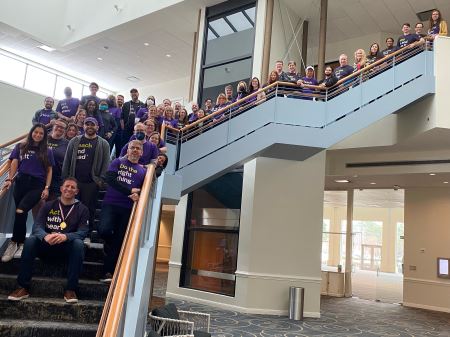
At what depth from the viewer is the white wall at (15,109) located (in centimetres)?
1339

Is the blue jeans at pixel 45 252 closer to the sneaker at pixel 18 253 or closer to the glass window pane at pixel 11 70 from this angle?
the sneaker at pixel 18 253

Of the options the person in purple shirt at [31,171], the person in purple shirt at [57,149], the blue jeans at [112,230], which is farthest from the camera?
the person in purple shirt at [57,149]

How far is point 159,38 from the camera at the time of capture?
13.7 metres

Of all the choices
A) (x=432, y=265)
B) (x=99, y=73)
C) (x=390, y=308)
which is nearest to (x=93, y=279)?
(x=390, y=308)

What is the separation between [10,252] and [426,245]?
11845 millimetres

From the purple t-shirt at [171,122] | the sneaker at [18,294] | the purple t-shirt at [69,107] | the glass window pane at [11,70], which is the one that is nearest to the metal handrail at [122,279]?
the sneaker at [18,294]

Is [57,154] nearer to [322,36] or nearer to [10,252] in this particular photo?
[10,252]

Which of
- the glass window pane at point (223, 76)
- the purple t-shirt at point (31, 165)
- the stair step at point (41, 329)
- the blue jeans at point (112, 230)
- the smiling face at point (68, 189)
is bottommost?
the stair step at point (41, 329)

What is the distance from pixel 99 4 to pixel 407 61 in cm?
985

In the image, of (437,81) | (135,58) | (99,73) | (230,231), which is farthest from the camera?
(99,73)

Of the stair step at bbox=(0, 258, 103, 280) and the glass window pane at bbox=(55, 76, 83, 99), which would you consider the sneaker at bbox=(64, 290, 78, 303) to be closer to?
the stair step at bbox=(0, 258, 103, 280)

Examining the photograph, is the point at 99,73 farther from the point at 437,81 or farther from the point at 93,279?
the point at 93,279

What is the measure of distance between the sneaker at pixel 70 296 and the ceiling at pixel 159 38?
9178 millimetres

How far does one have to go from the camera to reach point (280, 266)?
921cm
